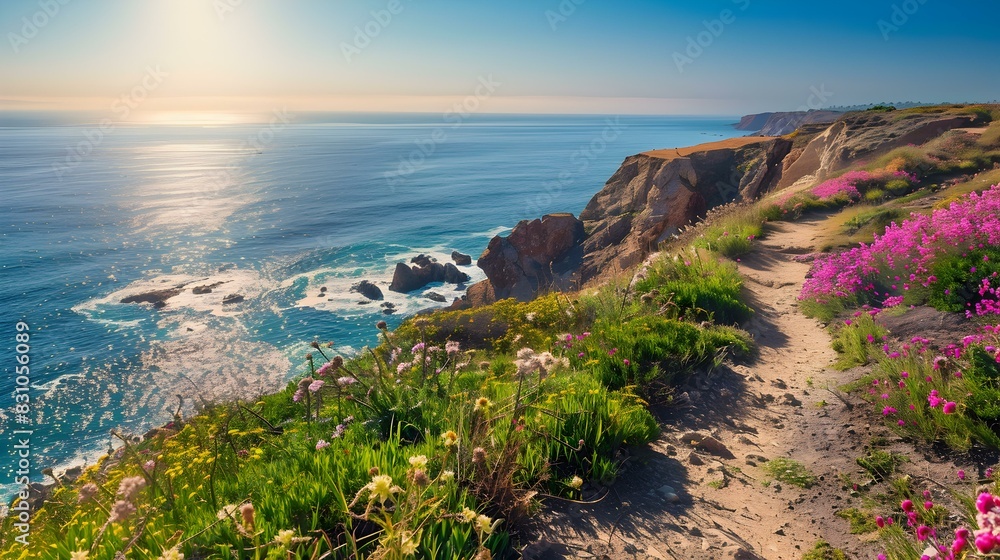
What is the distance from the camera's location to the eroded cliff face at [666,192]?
1248 inches

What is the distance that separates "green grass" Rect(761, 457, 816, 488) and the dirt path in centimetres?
6

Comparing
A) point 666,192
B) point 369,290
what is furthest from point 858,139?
point 369,290

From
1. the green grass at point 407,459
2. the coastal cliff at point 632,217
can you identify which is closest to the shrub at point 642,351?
the green grass at point 407,459

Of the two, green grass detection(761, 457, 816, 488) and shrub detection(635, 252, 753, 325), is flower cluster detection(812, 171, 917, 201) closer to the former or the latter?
shrub detection(635, 252, 753, 325)

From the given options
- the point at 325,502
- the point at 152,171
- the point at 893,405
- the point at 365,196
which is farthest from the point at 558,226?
the point at 152,171

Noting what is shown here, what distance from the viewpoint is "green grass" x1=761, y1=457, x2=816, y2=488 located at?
4.54 m

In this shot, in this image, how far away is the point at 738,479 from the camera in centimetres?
466

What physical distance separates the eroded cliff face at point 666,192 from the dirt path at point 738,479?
23.2m

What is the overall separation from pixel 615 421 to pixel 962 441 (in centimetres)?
286

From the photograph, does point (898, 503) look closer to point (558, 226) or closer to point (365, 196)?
point (558, 226)

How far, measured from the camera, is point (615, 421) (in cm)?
460

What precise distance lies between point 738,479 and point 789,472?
1.56 ft

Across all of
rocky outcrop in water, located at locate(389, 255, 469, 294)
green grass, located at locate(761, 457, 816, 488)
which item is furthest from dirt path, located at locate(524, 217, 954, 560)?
rocky outcrop in water, located at locate(389, 255, 469, 294)

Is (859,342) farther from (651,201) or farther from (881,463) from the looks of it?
(651,201)
